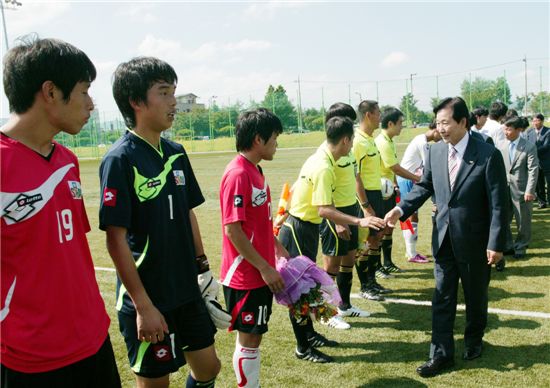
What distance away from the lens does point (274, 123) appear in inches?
138

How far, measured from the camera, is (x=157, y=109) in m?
2.65

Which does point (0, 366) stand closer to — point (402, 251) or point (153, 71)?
point (153, 71)

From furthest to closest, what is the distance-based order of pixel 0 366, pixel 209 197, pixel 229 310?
pixel 209 197 → pixel 229 310 → pixel 0 366

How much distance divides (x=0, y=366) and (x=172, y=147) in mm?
1455

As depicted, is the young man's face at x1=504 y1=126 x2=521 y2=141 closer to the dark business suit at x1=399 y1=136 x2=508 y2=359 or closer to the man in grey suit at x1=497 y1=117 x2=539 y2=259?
the man in grey suit at x1=497 y1=117 x2=539 y2=259

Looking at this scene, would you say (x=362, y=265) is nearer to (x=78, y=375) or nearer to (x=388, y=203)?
(x=388, y=203)

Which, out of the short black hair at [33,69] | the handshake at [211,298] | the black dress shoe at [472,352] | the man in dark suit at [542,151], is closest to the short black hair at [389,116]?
the black dress shoe at [472,352]

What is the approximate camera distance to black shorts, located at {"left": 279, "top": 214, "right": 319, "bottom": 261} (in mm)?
4840

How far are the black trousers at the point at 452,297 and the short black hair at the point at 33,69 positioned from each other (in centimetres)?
A: 349

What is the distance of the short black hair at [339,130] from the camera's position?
489 cm

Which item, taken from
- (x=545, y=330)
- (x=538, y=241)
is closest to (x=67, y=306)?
(x=545, y=330)

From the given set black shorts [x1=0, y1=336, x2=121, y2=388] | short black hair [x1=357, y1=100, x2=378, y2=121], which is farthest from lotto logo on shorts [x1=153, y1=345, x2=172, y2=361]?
short black hair [x1=357, y1=100, x2=378, y2=121]

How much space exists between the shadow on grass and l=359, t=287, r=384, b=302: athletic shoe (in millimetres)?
2062

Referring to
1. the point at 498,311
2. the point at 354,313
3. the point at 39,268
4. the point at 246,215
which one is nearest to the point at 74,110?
the point at 39,268
